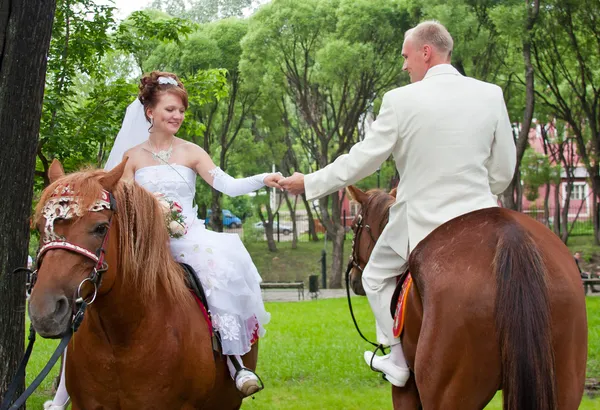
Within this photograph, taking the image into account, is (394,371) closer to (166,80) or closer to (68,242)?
(68,242)

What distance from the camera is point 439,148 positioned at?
4.28m

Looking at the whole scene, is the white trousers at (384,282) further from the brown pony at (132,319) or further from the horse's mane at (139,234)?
the horse's mane at (139,234)

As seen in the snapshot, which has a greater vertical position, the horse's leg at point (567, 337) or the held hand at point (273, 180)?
the held hand at point (273, 180)

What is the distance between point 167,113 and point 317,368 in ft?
21.3

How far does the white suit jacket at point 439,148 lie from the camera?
4.26 metres

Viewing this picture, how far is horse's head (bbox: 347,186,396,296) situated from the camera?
19.2ft

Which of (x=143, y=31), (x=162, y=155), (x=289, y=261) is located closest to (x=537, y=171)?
(x=289, y=261)

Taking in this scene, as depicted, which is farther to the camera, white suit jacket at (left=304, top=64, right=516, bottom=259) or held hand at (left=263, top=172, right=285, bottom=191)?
held hand at (left=263, top=172, right=285, bottom=191)

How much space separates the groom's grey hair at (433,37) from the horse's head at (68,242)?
2.09 meters

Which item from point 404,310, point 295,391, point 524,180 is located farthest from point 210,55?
point 404,310

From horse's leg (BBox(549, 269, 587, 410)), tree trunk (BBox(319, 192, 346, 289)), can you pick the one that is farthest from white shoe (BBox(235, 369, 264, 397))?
tree trunk (BBox(319, 192, 346, 289))

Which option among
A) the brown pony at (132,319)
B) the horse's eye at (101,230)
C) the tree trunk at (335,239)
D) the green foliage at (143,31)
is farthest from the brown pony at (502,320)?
the tree trunk at (335,239)

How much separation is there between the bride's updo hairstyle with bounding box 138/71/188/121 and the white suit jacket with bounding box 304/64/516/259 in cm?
178

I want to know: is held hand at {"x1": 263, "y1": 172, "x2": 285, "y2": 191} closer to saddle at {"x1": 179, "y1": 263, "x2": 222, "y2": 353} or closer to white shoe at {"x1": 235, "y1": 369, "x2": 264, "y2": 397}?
saddle at {"x1": 179, "y1": 263, "x2": 222, "y2": 353}
